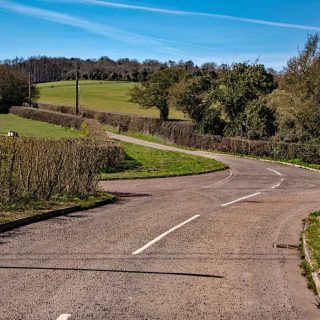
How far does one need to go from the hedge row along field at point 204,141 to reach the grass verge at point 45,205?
91.3 ft

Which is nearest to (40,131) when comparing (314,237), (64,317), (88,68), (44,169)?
(44,169)

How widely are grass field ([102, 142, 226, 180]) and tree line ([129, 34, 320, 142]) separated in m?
10.6

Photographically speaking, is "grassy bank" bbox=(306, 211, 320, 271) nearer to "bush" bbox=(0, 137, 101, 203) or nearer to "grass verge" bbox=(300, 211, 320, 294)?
"grass verge" bbox=(300, 211, 320, 294)

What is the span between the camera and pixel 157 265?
360 inches

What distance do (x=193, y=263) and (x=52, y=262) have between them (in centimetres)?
264

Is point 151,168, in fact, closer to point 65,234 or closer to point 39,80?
point 65,234

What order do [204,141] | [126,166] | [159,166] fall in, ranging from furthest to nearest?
[204,141]
[159,166]
[126,166]

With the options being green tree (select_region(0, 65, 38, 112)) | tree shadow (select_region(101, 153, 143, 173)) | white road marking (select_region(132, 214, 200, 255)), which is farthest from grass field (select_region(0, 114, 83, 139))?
white road marking (select_region(132, 214, 200, 255))

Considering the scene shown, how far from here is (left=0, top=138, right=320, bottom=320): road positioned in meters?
6.96

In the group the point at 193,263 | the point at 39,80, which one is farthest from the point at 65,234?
the point at 39,80

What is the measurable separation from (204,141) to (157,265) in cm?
4533

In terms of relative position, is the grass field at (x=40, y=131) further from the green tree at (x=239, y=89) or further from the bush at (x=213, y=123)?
the green tree at (x=239, y=89)

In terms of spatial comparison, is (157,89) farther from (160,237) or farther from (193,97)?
(160,237)

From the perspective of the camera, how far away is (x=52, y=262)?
9.05 meters
